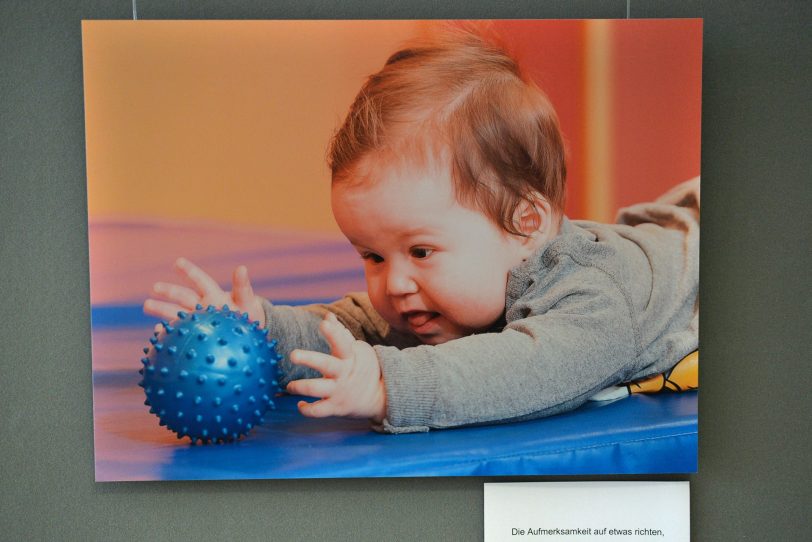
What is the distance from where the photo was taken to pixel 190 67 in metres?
1.33

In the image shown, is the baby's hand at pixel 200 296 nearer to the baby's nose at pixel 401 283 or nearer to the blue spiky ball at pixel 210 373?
the blue spiky ball at pixel 210 373

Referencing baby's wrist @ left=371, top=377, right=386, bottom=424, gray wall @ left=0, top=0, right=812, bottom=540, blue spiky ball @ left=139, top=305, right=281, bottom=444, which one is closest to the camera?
blue spiky ball @ left=139, top=305, right=281, bottom=444

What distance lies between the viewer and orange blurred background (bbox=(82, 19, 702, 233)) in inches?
52.3

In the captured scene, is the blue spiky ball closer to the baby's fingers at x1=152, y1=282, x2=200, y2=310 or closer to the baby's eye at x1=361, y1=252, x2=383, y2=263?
the baby's fingers at x1=152, y1=282, x2=200, y2=310

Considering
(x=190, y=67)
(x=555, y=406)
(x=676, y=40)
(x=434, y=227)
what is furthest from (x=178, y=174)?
(x=676, y=40)

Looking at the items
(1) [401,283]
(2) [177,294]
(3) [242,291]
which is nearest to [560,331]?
(1) [401,283]

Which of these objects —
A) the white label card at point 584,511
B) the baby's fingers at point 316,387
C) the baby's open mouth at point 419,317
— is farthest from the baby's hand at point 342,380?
the white label card at point 584,511

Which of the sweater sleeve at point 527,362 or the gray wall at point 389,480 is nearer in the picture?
the sweater sleeve at point 527,362

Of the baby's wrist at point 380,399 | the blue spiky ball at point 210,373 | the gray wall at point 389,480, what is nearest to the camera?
the blue spiky ball at point 210,373

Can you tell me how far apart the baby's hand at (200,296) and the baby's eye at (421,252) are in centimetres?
30

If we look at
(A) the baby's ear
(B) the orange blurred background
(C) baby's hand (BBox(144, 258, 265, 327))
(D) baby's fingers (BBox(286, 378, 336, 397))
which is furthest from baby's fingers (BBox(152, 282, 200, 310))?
(A) the baby's ear

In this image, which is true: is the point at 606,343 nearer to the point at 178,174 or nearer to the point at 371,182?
the point at 371,182

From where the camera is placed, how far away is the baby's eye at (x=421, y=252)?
4.31ft

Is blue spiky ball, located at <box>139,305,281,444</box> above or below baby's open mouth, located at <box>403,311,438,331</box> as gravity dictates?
below
